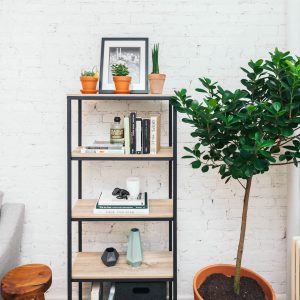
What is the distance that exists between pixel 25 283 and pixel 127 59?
4.65ft

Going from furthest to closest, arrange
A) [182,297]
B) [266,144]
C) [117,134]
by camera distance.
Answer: [182,297] < [117,134] < [266,144]

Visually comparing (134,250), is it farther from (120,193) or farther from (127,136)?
(127,136)

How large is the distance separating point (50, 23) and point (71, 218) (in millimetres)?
1257

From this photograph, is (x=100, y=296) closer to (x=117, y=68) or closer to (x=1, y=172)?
(x=1, y=172)

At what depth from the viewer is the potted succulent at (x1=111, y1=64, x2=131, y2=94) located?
2230mm

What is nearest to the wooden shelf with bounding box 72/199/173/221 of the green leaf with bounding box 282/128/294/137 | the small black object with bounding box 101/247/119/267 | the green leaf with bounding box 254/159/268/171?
the small black object with bounding box 101/247/119/267

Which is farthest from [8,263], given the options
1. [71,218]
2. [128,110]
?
[128,110]

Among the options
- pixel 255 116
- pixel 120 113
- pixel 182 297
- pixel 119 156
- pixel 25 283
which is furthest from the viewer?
pixel 182 297

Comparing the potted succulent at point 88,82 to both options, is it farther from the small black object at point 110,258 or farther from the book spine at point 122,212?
the small black object at point 110,258

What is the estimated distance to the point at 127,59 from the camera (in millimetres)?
2426

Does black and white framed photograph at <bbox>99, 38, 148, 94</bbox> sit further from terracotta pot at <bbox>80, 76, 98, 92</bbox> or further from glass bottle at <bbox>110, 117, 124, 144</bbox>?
glass bottle at <bbox>110, 117, 124, 144</bbox>

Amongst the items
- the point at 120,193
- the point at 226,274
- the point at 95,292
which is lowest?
the point at 95,292

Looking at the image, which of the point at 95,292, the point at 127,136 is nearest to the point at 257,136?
the point at 127,136

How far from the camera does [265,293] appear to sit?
2.22m
